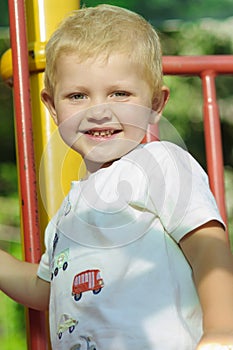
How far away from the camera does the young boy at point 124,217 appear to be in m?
1.52

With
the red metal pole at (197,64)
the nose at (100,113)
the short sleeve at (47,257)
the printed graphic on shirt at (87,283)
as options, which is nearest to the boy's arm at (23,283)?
the short sleeve at (47,257)

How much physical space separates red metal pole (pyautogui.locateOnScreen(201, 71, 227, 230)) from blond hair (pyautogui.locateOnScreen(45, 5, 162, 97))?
385 millimetres

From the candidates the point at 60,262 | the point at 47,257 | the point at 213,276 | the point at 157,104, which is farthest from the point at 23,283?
the point at 213,276

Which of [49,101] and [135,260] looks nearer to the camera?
[135,260]

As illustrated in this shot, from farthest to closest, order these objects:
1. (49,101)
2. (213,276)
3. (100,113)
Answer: (49,101), (100,113), (213,276)

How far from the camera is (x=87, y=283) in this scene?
5.26 ft

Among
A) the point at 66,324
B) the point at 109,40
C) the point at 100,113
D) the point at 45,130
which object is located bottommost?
the point at 66,324

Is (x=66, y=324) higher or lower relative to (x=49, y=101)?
lower

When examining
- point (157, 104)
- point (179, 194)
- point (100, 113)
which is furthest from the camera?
point (157, 104)

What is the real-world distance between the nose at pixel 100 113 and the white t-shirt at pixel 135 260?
0.08 metres

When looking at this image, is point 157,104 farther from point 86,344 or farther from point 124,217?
point 86,344

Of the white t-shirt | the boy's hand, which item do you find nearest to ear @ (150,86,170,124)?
the white t-shirt

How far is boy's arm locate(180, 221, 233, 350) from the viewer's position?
51.8 inches

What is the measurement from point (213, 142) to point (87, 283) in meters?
0.64
